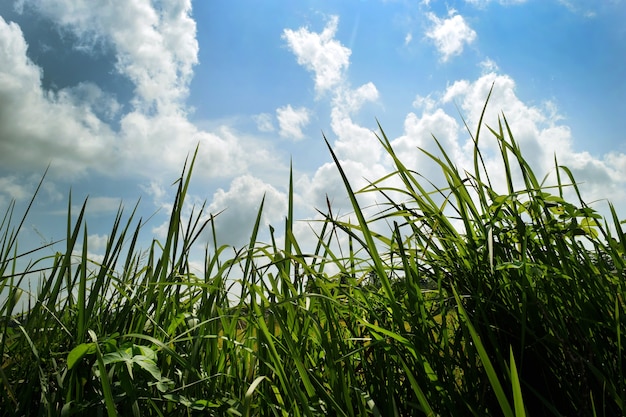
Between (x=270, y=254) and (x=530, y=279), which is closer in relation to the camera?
(x=530, y=279)

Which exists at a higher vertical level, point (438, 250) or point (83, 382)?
point (438, 250)

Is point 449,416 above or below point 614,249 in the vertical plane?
below

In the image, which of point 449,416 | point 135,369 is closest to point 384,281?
point 449,416

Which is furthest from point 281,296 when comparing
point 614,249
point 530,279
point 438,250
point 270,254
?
point 614,249

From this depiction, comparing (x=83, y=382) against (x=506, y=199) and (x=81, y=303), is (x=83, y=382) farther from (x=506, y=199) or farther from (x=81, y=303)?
(x=506, y=199)

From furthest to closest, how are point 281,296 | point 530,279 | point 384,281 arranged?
point 281,296, point 530,279, point 384,281

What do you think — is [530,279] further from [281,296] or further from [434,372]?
[281,296]

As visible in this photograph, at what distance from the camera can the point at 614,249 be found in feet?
4.06

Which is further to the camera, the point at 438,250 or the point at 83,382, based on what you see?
the point at 438,250

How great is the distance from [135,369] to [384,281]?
63 centimetres

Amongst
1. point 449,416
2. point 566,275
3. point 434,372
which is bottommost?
point 449,416

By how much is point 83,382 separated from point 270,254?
1.86ft

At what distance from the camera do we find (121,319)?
136 cm

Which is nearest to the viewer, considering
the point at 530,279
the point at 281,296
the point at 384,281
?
the point at 384,281
